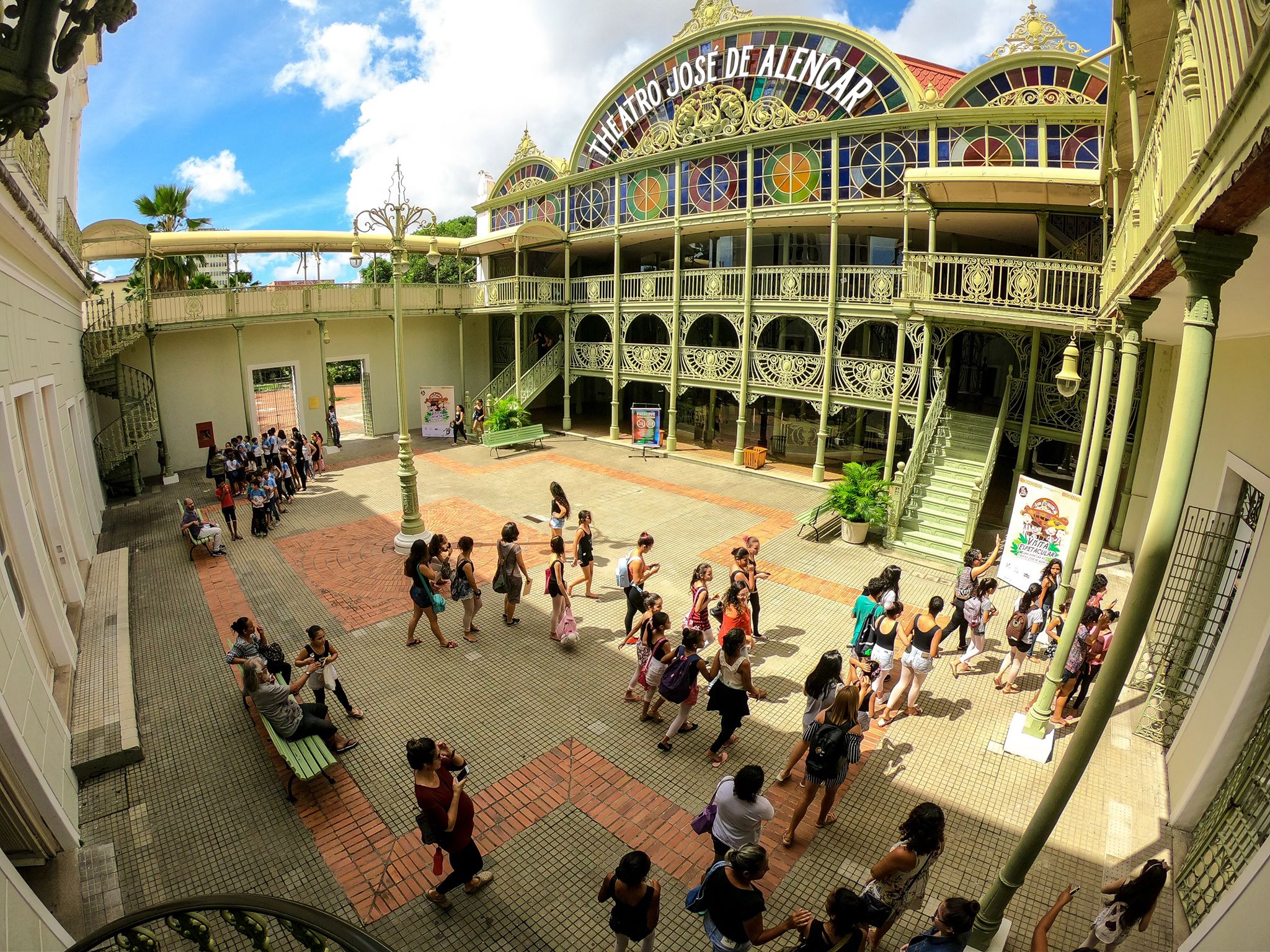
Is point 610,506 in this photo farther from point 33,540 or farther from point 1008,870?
point 1008,870

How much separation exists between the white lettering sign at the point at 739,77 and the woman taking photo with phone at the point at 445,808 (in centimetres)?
1706

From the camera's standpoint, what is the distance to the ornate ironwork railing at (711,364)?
1938 centimetres

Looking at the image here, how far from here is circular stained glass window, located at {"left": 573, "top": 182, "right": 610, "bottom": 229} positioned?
71.8ft

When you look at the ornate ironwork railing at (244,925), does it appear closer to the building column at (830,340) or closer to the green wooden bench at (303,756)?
the green wooden bench at (303,756)

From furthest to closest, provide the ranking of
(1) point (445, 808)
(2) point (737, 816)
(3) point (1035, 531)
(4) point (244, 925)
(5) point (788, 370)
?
(5) point (788, 370), (3) point (1035, 531), (1) point (445, 808), (2) point (737, 816), (4) point (244, 925)

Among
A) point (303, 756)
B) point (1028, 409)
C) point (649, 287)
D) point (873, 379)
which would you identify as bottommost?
point (303, 756)

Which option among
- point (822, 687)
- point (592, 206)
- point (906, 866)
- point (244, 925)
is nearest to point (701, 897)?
point (906, 866)

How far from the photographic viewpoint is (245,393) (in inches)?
832

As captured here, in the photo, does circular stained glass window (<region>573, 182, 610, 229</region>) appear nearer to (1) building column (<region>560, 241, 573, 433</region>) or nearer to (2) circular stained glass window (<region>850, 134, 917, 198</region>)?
(1) building column (<region>560, 241, 573, 433</region>)

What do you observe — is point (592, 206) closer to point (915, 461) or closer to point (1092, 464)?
point (915, 461)

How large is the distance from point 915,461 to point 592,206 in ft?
46.9

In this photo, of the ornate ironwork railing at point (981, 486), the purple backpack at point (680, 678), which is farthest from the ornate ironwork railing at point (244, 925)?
the ornate ironwork railing at point (981, 486)

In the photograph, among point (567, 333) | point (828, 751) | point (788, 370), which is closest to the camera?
point (828, 751)

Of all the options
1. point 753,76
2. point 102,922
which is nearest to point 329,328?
point 753,76
